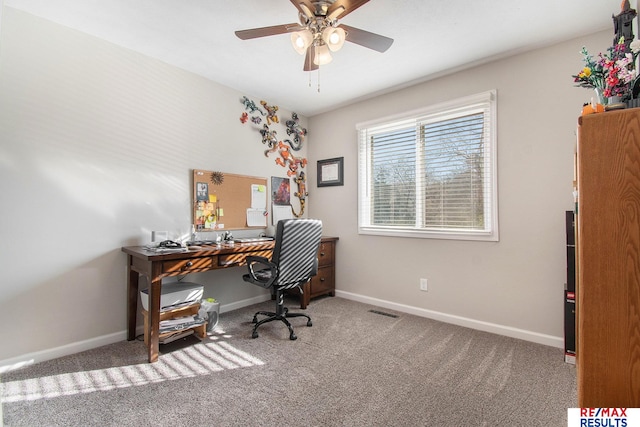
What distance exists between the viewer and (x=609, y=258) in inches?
36.3

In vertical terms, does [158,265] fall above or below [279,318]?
above

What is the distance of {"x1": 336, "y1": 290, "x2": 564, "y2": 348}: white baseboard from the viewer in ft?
7.55

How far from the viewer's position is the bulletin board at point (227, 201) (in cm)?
290

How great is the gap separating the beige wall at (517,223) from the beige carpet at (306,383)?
12.2 inches

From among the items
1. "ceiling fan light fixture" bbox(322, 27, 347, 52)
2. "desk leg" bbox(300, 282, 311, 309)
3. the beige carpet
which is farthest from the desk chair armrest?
"ceiling fan light fixture" bbox(322, 27, 347, 52)

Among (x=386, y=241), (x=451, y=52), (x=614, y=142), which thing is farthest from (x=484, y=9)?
(x=386, y=241)

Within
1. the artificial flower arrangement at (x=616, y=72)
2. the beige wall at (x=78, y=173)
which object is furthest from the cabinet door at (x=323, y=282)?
the artificial flower arrangement at (x=616, y=72)

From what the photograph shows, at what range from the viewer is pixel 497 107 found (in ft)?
8.35

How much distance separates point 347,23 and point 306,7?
62 cm

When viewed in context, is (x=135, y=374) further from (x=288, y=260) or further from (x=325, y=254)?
(x=325, y=254)

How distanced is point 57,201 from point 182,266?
1.00 meters

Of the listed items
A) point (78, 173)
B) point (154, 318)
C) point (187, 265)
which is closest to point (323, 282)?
point (187, 265)

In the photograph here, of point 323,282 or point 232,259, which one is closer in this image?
point 232,259

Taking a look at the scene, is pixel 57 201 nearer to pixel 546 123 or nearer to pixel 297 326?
pixel 297 326
